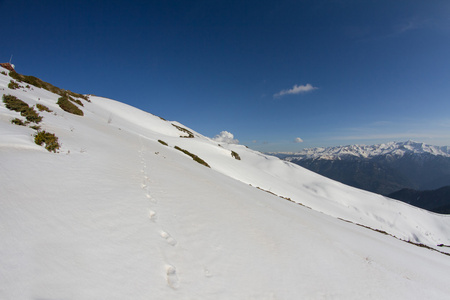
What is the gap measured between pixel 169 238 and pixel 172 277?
102cm

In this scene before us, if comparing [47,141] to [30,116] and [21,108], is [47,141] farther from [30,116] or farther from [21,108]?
[21,108]

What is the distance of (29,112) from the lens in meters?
9.72

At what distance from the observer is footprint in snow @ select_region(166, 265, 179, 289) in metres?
2.86

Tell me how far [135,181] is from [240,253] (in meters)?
4.34

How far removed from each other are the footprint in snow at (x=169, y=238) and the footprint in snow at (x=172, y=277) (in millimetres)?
674

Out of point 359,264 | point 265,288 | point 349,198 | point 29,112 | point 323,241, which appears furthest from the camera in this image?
point 349,198

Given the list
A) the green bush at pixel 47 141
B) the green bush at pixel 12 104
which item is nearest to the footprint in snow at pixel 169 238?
the green bush at pixel 47 141

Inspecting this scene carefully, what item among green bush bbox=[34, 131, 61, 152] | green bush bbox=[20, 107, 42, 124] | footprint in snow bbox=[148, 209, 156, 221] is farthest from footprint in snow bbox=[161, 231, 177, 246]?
→ green bush bbox=[20, 107, 42, 124]

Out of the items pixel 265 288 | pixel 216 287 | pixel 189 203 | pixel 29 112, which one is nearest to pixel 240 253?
pixel 265 288

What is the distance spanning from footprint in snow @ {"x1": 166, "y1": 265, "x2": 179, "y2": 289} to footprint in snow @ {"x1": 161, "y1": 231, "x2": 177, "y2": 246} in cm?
67

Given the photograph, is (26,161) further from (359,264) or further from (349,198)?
(349,198)

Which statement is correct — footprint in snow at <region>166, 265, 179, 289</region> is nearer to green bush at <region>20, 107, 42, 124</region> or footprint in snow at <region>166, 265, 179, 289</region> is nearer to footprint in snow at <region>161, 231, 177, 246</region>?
footprint in snow at <region>161, 231, 177, 246</region>

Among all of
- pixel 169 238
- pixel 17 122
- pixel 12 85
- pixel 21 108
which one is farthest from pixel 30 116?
pixel 12 85

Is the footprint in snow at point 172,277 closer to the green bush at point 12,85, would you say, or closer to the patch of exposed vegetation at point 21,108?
the patch of exposed vegetation at point 21,108
